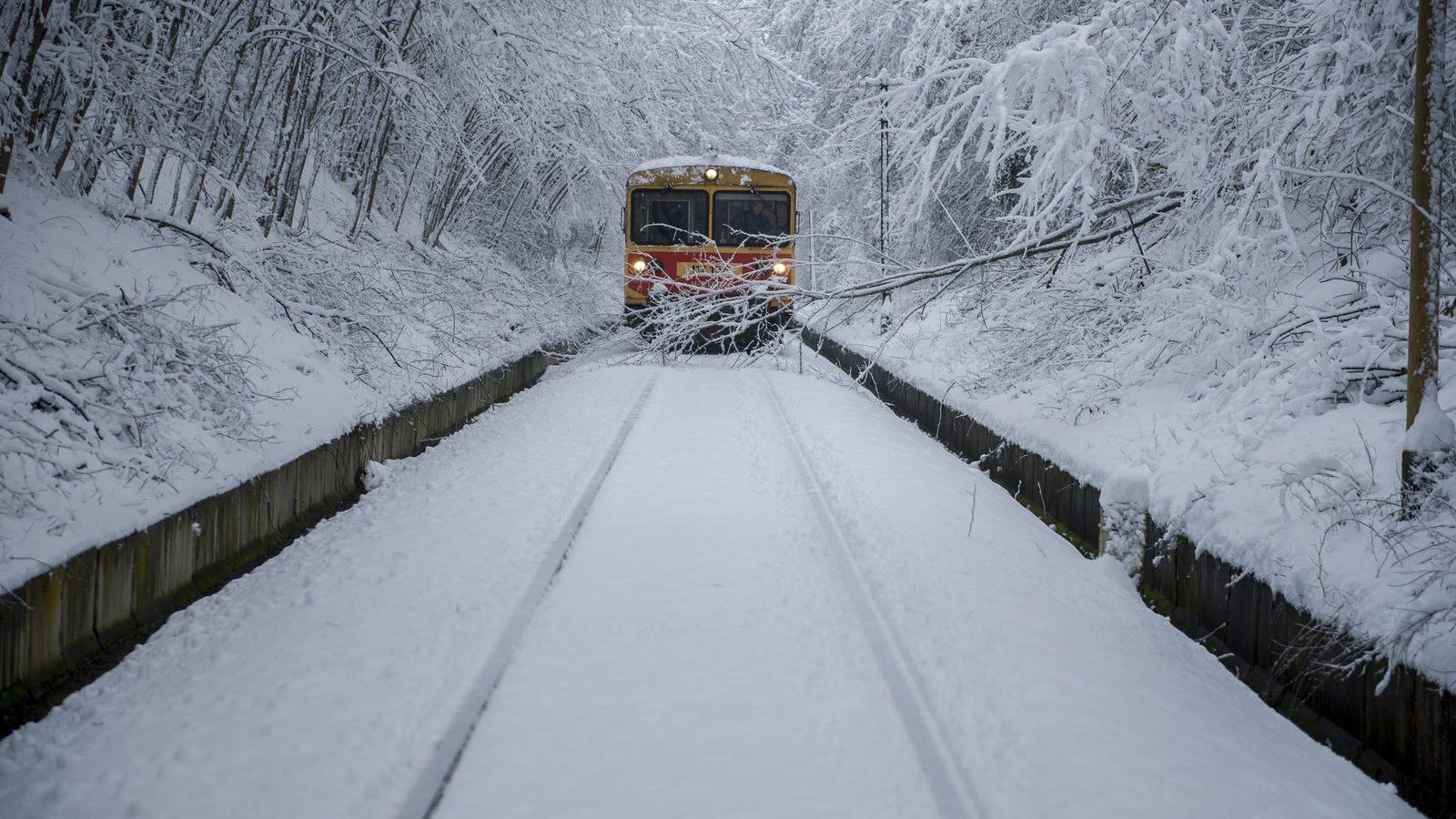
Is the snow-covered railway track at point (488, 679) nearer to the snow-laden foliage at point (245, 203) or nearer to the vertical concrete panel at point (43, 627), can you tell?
the vertical concrete panel at point (43, 627)

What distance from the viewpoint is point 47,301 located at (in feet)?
17.1

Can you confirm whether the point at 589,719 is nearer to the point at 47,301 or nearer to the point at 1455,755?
the point at 1455,755

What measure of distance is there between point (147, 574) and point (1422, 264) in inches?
237

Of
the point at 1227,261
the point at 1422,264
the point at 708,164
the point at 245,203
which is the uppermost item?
the point at 708,164

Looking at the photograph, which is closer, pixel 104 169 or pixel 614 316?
pixel 104 169

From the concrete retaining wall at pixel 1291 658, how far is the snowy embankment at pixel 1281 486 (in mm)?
100

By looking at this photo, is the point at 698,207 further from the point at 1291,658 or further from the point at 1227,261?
the point at 1291,658

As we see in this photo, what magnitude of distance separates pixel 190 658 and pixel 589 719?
6.39ft

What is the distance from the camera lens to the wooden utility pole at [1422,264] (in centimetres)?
400

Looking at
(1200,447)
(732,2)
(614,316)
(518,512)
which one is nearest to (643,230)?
(614,316)

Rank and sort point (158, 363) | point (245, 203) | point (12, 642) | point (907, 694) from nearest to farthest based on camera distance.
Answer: point (12, 642) < point (907, 694) < point (158, 363) < point (245, 203)

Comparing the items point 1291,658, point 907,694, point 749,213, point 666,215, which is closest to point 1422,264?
point 1291,658

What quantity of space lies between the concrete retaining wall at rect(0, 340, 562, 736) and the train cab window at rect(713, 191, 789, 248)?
342 inches

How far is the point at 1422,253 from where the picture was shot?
4.08m
